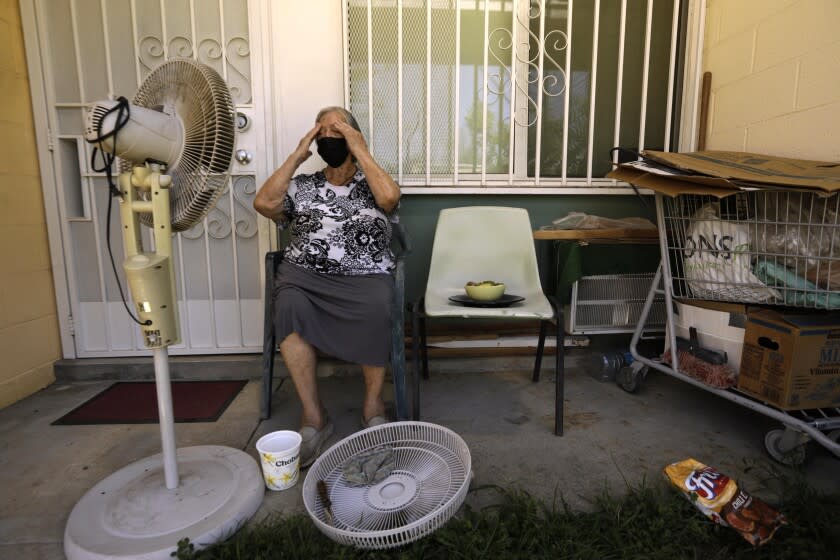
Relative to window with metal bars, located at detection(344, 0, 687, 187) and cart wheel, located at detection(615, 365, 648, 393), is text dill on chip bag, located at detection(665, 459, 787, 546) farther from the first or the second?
window with metal bars, located at detection(344, 0, 687, 187)

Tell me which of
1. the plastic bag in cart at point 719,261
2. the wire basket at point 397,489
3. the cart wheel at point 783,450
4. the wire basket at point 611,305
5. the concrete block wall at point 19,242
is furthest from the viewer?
the wire basket at point 611,305

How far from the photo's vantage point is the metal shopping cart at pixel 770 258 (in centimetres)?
147

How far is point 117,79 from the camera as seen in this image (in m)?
2.28

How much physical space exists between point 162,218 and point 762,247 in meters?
1.87

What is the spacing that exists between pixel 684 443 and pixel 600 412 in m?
0.34

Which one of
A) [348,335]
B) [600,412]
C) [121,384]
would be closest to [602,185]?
[600,412]

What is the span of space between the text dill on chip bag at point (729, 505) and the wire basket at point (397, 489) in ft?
2.11

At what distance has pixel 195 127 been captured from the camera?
1.20 m

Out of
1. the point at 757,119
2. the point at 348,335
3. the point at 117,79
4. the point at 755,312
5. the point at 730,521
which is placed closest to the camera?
the point at 730,521

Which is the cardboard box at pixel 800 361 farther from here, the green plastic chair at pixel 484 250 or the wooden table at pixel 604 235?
the green plastic chair at pixel 484 250

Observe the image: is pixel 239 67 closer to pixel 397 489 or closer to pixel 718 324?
pixel 397 489

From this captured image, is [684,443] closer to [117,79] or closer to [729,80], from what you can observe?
[729,80]

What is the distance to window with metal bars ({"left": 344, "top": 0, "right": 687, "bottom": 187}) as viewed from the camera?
232 centimetres

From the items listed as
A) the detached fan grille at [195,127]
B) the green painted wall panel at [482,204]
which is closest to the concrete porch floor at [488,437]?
the green painted wall panel at [482,204]
